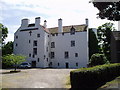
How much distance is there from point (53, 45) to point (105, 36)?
16936 mm

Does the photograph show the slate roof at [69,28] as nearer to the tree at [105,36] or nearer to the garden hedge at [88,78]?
the tree at [105,36]

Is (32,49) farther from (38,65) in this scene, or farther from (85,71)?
(85,71)

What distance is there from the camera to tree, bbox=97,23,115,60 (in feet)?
201

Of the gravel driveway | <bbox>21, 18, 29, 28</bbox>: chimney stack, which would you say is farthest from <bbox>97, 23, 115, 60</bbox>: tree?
the gravel driveway

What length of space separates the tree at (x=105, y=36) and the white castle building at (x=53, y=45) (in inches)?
370

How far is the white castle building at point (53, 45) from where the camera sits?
177ft

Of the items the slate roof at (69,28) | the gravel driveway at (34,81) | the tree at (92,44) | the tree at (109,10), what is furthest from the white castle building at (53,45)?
the tree at (109,10)

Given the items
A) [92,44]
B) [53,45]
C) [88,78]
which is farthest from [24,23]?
[88,78]

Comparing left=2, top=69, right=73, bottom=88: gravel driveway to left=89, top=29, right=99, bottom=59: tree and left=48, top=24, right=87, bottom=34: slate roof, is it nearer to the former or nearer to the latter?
left=48, top=24, right=87, bottom=34: slate roof

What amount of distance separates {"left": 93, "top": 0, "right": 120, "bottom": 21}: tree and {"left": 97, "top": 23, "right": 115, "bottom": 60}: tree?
3945 cm

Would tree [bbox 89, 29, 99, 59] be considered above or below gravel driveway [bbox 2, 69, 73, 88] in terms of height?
above

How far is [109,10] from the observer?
22219mm

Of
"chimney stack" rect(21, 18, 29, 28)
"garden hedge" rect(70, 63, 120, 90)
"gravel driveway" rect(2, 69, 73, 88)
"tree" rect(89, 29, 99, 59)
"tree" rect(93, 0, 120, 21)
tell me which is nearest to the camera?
"garden hedge" rect(70, 63, 120, 90)

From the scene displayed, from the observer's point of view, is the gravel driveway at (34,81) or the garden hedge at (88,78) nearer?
the garden hedge at (88,78)
